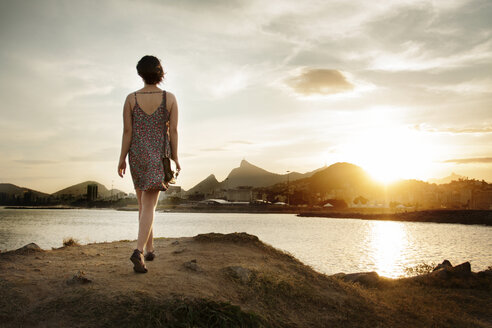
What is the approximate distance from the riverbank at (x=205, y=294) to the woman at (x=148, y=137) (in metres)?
0.84

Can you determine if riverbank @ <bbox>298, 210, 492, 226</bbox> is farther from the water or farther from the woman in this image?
the woman

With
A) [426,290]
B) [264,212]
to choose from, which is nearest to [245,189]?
[264,212]

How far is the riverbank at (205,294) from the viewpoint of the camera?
3.79 meters

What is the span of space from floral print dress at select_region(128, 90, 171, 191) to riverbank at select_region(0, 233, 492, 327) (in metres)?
1.12

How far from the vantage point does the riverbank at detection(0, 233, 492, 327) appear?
3787 millimetres

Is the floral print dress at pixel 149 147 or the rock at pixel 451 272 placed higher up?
the floral print dress at pixel 149 147

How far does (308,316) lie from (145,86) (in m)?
3.55

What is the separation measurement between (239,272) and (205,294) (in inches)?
36.0

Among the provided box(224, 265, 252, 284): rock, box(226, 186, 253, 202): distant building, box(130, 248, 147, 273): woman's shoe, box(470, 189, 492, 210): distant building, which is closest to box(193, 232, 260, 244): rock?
box(224, 265, 252, 284): rock

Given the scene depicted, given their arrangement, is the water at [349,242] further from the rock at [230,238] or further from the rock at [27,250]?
the rock at [27,250]

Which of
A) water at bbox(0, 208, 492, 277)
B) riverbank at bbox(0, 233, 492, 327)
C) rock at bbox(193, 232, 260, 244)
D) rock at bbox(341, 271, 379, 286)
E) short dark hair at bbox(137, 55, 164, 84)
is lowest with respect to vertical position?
water at bbox(0, 208, 492, 277)

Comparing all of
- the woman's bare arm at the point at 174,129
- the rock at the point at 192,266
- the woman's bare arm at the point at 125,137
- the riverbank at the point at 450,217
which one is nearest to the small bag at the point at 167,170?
the woman's bare arm at the point at 174,129

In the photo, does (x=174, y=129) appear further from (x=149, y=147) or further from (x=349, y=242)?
(x=349, y=242)

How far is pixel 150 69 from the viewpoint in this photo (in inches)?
199
